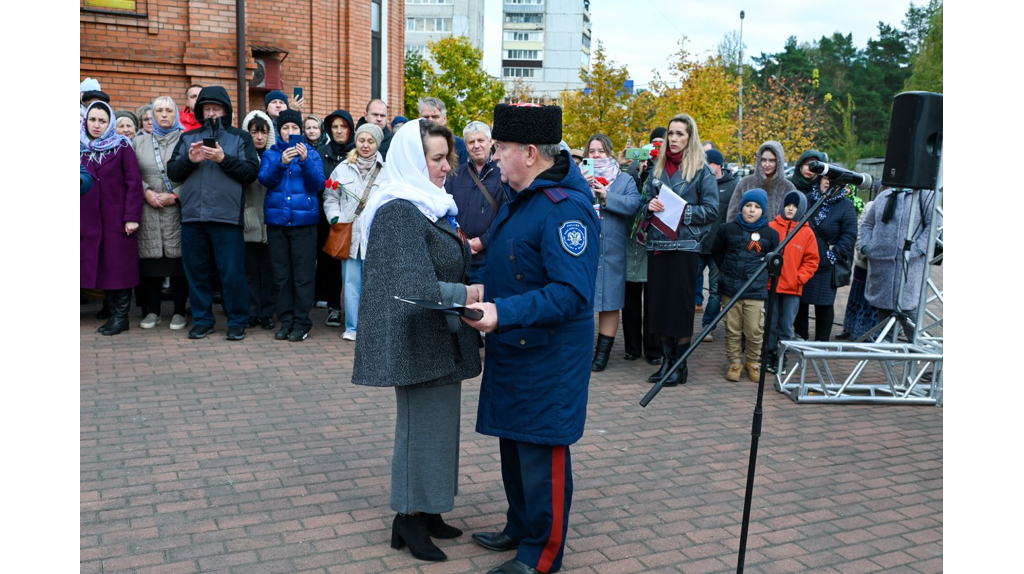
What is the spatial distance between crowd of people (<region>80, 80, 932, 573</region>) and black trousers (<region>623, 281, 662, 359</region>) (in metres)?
0.02

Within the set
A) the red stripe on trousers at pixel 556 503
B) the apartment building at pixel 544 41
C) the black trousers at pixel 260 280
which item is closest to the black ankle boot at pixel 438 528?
the red stripe on trousers at pixel 556 503

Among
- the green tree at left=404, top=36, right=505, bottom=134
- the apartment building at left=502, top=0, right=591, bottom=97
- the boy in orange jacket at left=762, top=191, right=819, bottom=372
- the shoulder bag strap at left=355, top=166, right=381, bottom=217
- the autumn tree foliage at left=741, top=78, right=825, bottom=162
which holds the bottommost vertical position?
the boy in orange jacket at left=762, top=191, right=819, bottom=372

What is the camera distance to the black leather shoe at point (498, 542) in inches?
170

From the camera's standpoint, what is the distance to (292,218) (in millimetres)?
8820

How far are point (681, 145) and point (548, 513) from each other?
459 cm

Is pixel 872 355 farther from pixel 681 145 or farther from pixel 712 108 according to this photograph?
pixel 712 108

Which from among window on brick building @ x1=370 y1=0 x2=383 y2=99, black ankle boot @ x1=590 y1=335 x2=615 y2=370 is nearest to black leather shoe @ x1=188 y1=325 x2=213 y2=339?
black ankle boot @ x1=590 y1=335 x2=615 y2=370

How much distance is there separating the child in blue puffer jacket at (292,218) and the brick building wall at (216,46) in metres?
6.08

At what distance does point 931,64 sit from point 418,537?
59609 millimetres

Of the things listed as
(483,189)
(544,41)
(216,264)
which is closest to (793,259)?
(483,189)

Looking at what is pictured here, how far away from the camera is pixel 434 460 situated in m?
4.13

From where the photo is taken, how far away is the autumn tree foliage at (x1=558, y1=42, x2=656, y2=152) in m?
24.3

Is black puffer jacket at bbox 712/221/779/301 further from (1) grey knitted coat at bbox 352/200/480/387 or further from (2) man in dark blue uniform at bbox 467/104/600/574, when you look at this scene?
(1) grey knitted coat at bbox 352/200/480/387

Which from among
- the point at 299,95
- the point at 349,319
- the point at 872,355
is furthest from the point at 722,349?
the point at 299,95
